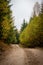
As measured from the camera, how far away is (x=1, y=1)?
27.7 metres

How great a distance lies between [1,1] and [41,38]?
64.6 feet

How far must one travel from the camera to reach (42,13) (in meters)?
48.3

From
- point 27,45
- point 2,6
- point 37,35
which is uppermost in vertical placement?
point 2,6

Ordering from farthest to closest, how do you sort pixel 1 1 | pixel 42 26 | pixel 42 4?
pixel 42 4 < pixel 42 26 < pixel 1 1

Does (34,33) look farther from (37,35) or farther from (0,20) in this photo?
(0,20)

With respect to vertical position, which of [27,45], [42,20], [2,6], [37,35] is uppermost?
[2,6]

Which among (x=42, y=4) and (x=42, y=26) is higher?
(x=42, y=4)

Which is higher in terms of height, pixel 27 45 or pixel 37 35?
pixel 37 35

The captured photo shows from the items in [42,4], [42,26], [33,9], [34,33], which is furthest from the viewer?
[33,9]

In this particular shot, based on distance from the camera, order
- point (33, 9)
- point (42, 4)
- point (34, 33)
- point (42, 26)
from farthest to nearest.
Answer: point (33, 9) → point (42, 4) → point (34, 33) → point (42, 26)

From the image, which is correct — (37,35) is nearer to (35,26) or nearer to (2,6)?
(35,26)

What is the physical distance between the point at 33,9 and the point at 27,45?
21.9 meters

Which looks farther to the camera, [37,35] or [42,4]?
[42,4]

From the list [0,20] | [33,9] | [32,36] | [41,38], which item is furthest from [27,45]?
[0,20]
